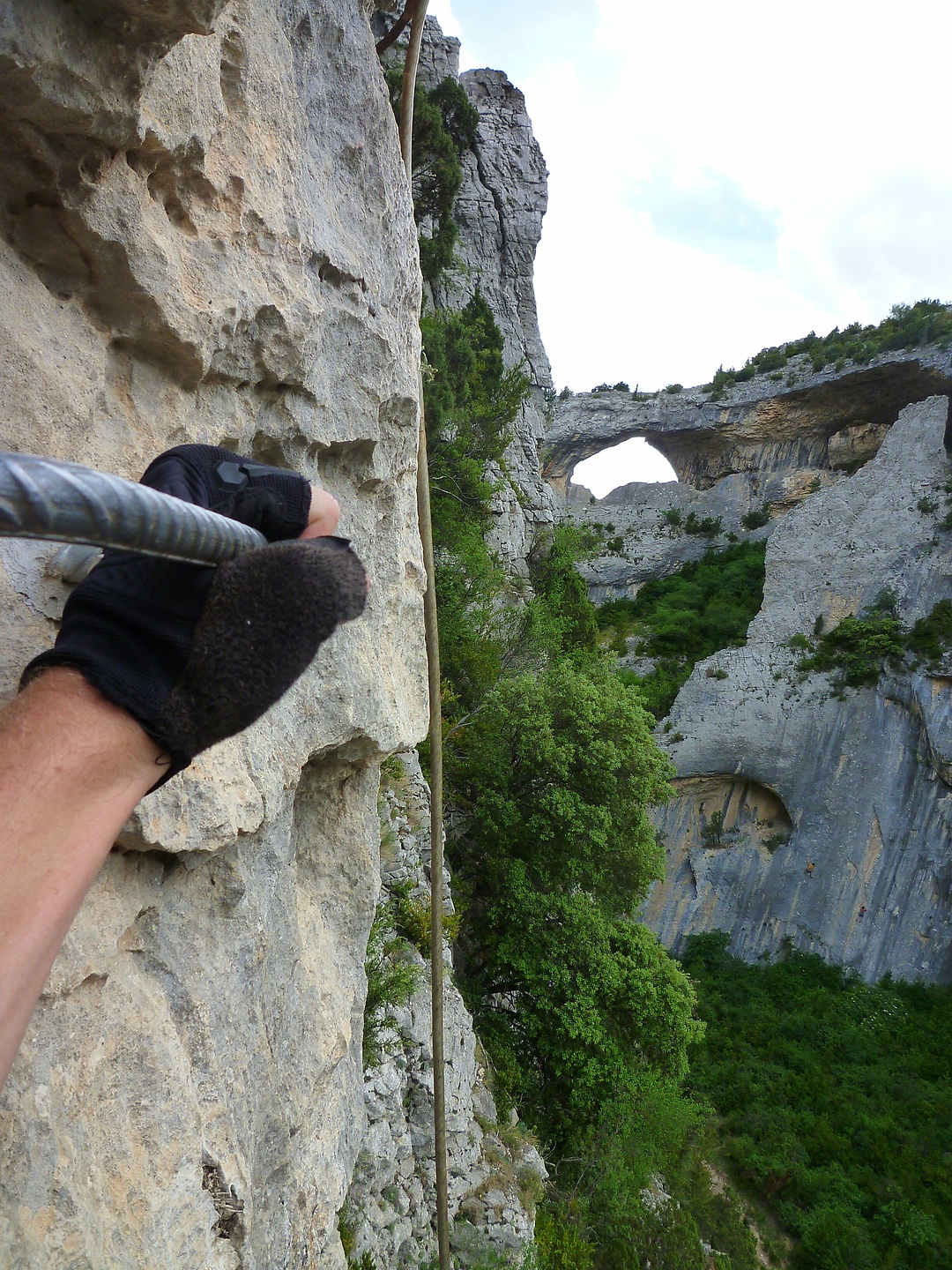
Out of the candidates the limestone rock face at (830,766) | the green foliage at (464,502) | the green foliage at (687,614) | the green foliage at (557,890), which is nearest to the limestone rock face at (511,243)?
the green foliage at (464,502)

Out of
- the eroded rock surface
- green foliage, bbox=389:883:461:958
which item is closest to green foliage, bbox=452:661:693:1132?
green foliage, bbox=389:883:461:958

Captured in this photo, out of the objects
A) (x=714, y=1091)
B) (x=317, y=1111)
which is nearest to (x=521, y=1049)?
(x=714, y=1091)

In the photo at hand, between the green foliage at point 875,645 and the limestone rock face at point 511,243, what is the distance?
7503mm

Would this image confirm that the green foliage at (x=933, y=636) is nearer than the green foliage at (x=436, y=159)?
No

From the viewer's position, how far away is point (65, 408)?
1751 millimetres

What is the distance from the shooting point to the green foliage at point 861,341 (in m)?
22.0

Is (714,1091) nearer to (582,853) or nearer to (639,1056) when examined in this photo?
(639,1056)

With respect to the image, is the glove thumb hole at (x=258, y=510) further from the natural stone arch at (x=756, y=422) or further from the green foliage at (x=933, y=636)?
the natural stone arch at (x=756, y=422)

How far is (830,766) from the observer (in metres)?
15.9

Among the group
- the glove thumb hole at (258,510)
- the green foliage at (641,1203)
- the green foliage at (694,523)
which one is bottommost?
the green foliage at (641,1203)

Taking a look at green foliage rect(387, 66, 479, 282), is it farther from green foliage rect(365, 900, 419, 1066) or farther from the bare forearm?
the bare forearm

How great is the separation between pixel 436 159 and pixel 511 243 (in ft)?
31.4

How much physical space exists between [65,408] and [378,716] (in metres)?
1.63

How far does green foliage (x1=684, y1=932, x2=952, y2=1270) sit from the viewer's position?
33.9ft
